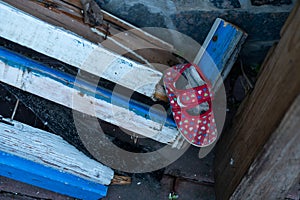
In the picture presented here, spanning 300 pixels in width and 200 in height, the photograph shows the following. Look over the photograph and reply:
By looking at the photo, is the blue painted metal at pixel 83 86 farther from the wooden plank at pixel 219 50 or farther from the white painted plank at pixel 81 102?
the wooden plank at pixel 219 50

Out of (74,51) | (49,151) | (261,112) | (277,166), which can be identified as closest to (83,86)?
(74,51)

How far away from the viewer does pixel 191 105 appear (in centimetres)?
238

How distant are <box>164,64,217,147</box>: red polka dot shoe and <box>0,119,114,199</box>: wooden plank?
0.54 metres

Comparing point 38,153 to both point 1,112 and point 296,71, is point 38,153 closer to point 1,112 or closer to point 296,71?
point 1,112

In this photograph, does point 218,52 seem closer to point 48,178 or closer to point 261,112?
point 261,112

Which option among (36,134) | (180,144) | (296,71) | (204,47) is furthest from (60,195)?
(296,71)

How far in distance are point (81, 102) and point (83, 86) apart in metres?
0.09

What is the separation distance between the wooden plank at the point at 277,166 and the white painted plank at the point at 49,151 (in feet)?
2.61

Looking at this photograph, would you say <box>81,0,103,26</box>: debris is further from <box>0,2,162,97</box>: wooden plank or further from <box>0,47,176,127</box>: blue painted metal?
<box>0,47,176,127</box>: blue painted metal

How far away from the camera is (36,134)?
2580 mm

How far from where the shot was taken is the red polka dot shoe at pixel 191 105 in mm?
2365

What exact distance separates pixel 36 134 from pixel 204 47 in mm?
1039

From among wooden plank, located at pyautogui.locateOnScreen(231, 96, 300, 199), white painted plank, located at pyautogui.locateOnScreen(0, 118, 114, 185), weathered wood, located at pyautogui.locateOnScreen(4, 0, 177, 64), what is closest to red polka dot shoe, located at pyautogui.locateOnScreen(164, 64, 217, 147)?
weathered wood, located at pyautogui.locateOnScreen(4, 0, 177, 64)

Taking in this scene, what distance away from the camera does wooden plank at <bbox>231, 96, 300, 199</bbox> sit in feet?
5.75
